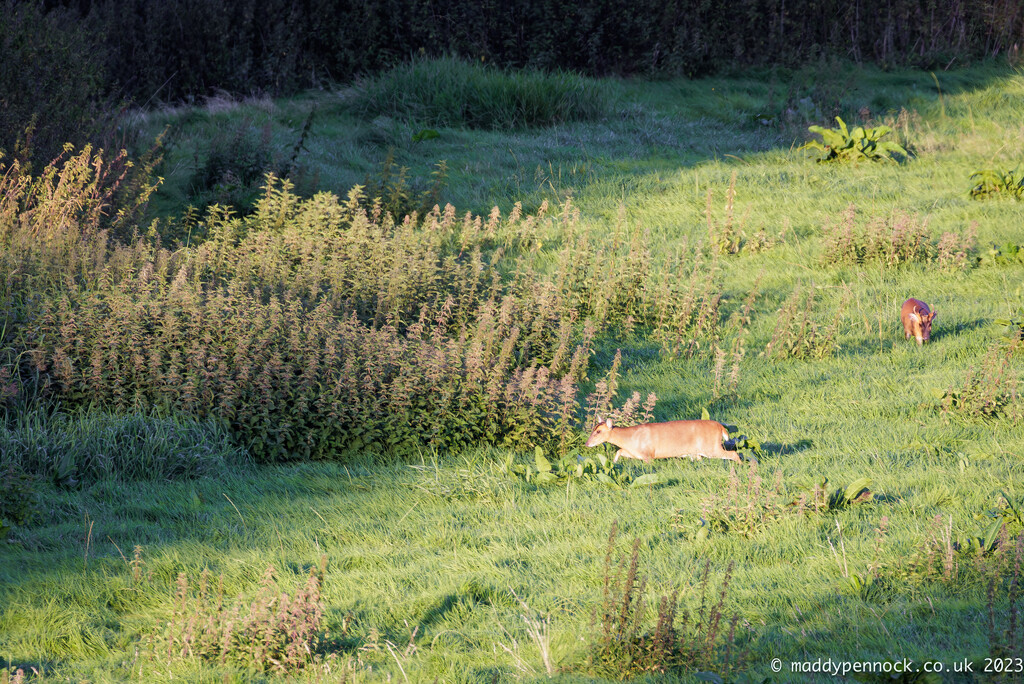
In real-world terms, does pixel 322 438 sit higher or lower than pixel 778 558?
lower

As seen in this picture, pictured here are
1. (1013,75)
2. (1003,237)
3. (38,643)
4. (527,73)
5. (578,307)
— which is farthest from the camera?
(1013,75)

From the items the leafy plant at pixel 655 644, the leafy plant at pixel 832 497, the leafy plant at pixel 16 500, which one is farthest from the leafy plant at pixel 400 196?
the leafy plant at pixel 655 644

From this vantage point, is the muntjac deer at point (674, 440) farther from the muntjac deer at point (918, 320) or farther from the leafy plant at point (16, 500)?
the leafy plant at point (16, 500)

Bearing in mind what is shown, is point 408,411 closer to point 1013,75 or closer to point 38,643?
point 38,643

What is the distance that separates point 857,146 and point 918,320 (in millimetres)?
6080

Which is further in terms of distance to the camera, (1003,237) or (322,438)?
(1003,237)

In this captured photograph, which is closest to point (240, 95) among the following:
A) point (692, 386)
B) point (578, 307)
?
point (578, 307)

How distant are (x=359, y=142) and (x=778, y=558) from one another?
1043 centimetres

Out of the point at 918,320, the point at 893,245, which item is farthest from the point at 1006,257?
the point at 918,320

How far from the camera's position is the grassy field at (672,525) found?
3512 mm

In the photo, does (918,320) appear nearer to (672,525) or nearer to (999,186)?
(672,525)

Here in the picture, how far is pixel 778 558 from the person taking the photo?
4.20 m

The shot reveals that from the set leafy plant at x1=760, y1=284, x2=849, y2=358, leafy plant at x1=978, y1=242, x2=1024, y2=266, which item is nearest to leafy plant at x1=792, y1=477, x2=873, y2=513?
leafy plant at x1=760, y1=284, x2=849, y2=358

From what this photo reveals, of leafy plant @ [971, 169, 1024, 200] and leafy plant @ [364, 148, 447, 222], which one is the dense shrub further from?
leafy plant @ [971, 169, 1024, 200]
